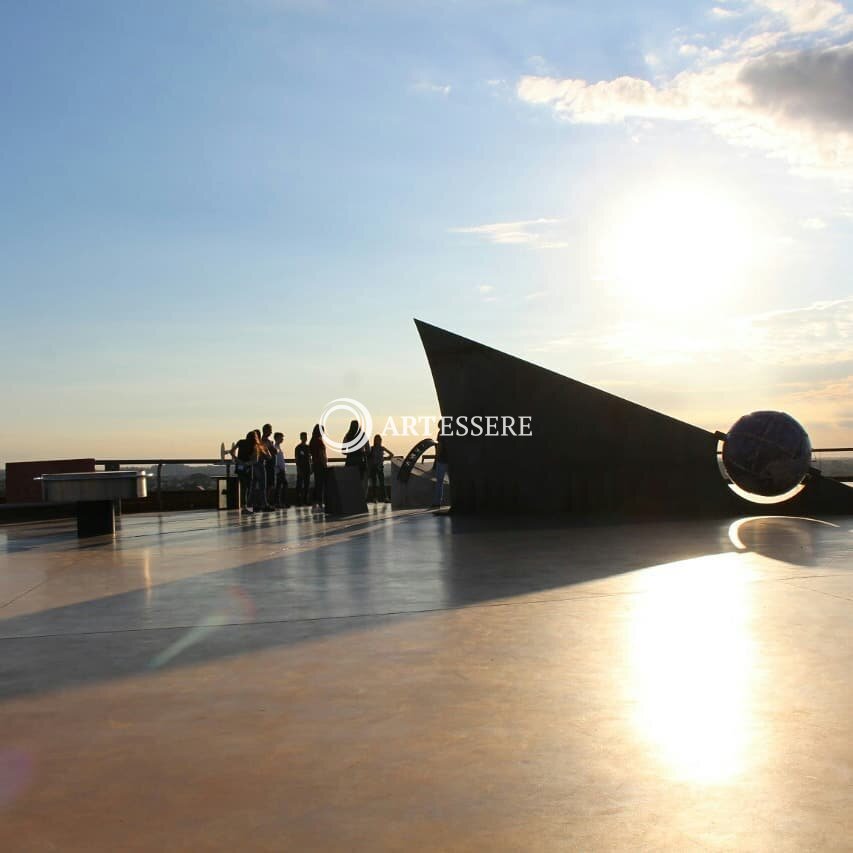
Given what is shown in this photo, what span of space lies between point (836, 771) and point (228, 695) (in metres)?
2.28

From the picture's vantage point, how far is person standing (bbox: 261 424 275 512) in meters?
Answer: 16.5

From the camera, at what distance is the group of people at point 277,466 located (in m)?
15.4

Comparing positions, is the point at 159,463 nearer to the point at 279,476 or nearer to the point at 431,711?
the point at 279,476

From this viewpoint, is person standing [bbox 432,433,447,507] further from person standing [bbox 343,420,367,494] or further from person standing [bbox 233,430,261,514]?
person standing [bbox 233,430,261,514]

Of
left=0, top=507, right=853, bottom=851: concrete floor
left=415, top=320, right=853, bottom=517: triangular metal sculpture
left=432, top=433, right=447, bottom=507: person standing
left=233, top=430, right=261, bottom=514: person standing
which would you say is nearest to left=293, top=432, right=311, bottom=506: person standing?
left=233, top=430, right=261, bottom=514: person standing

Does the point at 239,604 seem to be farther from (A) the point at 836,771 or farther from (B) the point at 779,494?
(B) the point at 779,494

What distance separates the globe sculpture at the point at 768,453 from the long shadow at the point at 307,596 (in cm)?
217

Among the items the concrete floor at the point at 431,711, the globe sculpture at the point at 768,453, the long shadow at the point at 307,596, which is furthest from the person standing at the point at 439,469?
the concrete floor at the point at 431,711

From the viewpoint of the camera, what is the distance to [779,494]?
1280cm

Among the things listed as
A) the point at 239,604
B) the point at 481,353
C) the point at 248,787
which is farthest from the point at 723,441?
the point at 248,787

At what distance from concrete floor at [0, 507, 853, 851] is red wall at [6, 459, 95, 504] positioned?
39.4 ft

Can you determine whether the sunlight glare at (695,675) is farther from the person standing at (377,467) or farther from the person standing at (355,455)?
the person standing at (377,467)

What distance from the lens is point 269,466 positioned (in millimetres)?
18172

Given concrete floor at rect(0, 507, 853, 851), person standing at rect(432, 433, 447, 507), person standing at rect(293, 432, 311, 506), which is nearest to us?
concrete floor at rect(0, 507, 853, 851)
